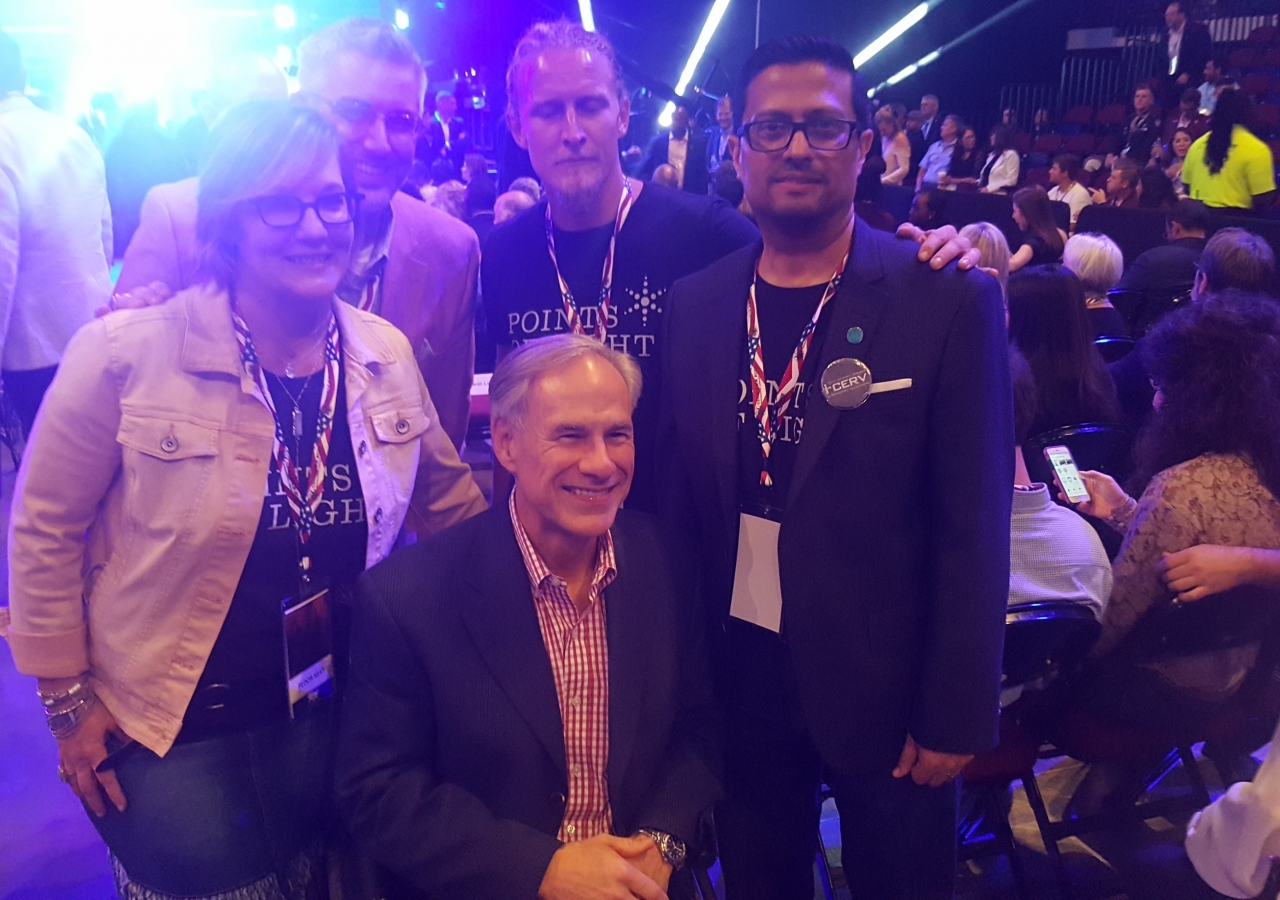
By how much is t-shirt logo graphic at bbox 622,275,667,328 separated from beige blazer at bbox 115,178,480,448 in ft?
1.62

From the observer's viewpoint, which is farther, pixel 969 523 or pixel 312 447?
pixel 312 447

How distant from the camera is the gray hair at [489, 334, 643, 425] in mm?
1595

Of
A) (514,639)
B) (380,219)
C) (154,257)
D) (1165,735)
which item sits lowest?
(1165,735)

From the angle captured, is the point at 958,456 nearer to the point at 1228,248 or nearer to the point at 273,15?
the point at 1228,248

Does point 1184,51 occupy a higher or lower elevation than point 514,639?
higher

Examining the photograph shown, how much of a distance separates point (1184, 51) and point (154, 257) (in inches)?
539

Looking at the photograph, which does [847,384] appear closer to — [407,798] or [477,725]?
[477,725]

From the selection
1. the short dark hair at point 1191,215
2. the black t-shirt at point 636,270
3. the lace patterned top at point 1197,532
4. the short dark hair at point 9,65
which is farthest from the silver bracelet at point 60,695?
the short dark hair at point 1191,215

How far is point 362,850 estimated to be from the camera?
153 centimetres

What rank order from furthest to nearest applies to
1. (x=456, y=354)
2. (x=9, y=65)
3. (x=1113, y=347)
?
1. (x=1113, y=347)
2. (x=9, y=65)
3. (x=456, y=354)

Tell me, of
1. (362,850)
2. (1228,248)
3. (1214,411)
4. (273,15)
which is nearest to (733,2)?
(273,15)

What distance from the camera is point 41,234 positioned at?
11.5 feet

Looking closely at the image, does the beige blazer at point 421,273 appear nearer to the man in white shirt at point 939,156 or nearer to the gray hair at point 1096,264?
the gray hair at point 1096,264

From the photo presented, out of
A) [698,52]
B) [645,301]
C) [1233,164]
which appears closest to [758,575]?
[645,301]
